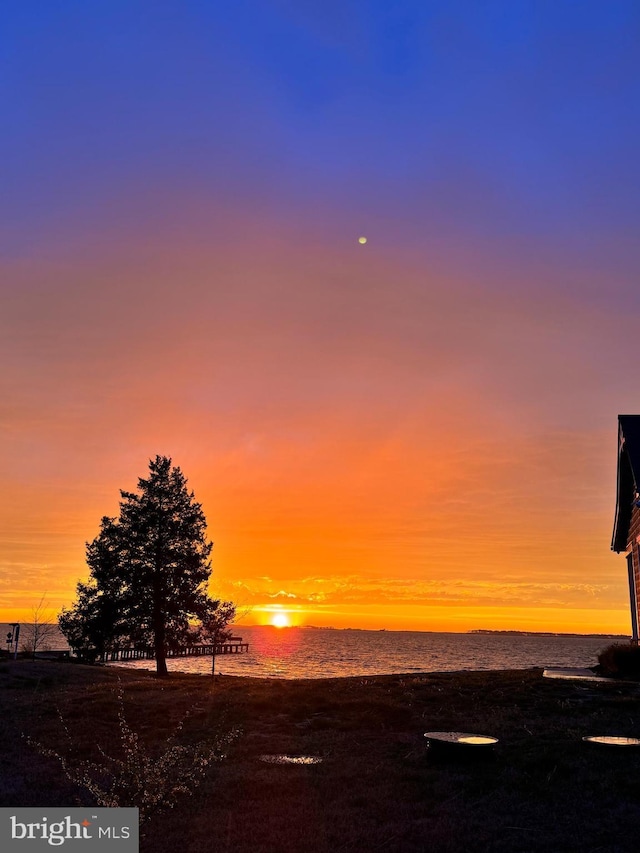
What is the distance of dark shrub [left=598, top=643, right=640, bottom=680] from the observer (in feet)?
76.7

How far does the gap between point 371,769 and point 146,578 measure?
85.4 ft

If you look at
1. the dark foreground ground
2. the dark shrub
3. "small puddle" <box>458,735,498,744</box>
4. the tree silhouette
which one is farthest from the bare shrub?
the tree silhouette

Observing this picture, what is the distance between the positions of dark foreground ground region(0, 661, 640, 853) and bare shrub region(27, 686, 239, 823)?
23 centimetres

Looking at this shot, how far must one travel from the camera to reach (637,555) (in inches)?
1072

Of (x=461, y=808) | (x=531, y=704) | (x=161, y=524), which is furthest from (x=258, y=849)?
(x=161, y=524)

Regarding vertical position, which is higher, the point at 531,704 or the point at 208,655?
the point at 531,704

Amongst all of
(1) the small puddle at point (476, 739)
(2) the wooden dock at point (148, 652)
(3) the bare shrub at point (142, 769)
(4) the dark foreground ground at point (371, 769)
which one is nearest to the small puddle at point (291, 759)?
(4) the dark foreground ground at point (371, 769)

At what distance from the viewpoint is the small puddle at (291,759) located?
12.4 meters

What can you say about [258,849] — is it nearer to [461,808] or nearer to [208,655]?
[461,808]

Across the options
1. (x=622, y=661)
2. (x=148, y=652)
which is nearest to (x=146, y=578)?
(x=148, y=652)

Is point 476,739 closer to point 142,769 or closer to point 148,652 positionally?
point 142,769

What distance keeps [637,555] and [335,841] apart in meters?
22.7

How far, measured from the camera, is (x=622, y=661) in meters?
23.8

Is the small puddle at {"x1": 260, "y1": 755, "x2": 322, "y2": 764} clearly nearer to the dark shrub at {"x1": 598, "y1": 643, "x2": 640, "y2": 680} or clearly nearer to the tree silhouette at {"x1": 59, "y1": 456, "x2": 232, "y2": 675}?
the dark shrub at {"x1": 598, "y1": 643, "x2": 640, "y2": 680}
